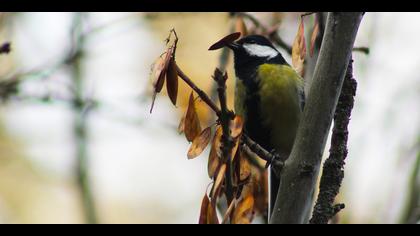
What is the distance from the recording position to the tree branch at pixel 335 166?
2.10 meters

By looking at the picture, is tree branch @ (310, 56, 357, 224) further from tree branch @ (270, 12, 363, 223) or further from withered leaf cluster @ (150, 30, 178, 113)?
withered leaf cluster @ (150, 30, 178, 113)

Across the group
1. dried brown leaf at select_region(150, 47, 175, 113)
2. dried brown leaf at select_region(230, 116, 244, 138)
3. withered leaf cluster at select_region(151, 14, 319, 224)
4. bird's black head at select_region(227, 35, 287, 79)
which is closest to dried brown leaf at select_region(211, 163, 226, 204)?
withered leaf cluster at select_region(151, 14, 319, 224)

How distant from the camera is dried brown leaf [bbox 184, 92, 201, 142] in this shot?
6.81ft

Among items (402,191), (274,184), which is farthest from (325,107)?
(402,191)

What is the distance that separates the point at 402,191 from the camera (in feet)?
13.4

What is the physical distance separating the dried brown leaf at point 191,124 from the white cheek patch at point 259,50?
6.08ft

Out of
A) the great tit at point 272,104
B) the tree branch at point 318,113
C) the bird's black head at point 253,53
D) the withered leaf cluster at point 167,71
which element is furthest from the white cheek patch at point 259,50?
the withered leaf cluster at point 167,71

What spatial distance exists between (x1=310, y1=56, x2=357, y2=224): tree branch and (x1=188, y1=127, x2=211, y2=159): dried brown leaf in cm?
43

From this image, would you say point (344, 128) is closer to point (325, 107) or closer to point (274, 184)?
point (325, 107)

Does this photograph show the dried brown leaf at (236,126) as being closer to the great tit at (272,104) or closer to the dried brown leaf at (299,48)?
the dried brown leaf at (299,48)

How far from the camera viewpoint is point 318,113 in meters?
1.99

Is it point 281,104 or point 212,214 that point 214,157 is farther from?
point 281,104

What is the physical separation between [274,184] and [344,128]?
3.96 ft

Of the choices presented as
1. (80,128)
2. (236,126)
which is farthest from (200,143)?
(80,128)
